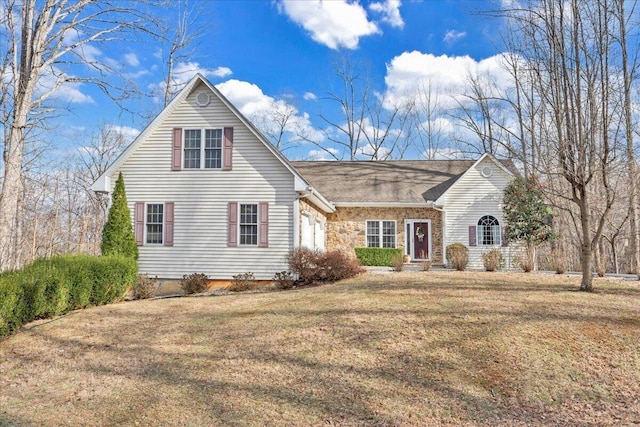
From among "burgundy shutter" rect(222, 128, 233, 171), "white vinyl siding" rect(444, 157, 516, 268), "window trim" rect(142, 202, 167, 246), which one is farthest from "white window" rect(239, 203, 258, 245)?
"white vinyl siding" rect(444, 157, 516, 268)

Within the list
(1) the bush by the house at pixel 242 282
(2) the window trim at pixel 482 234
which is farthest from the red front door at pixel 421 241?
(1) the bush by the house at pixel 242 282

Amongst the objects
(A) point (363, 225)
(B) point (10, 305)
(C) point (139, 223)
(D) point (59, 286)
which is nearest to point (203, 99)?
(C) point (139, 223)

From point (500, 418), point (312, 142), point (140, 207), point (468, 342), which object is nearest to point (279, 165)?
point (140, 207)

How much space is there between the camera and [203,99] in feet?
45.2

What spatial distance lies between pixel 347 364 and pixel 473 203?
14.2 meters

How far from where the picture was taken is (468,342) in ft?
19.9

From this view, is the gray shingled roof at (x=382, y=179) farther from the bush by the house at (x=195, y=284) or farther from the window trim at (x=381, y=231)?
the bush by the house at (x=195, y=284)

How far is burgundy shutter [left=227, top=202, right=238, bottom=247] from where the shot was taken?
1332 cm

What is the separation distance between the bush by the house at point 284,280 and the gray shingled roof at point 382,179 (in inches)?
253

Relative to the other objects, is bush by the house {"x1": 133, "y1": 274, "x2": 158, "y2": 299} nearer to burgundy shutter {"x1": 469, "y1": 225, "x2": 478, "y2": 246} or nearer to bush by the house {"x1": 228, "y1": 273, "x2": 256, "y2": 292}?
bush by the house {"x1": 228, "y1": 273, "x2": 256, "y2": 292}

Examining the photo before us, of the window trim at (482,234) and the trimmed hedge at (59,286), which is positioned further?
the window trim at (482,234)

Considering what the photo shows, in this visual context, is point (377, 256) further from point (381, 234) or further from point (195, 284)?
point (195, 284)

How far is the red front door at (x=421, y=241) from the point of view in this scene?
1853 centimetres

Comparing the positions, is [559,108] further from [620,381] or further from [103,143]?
[103,143]
